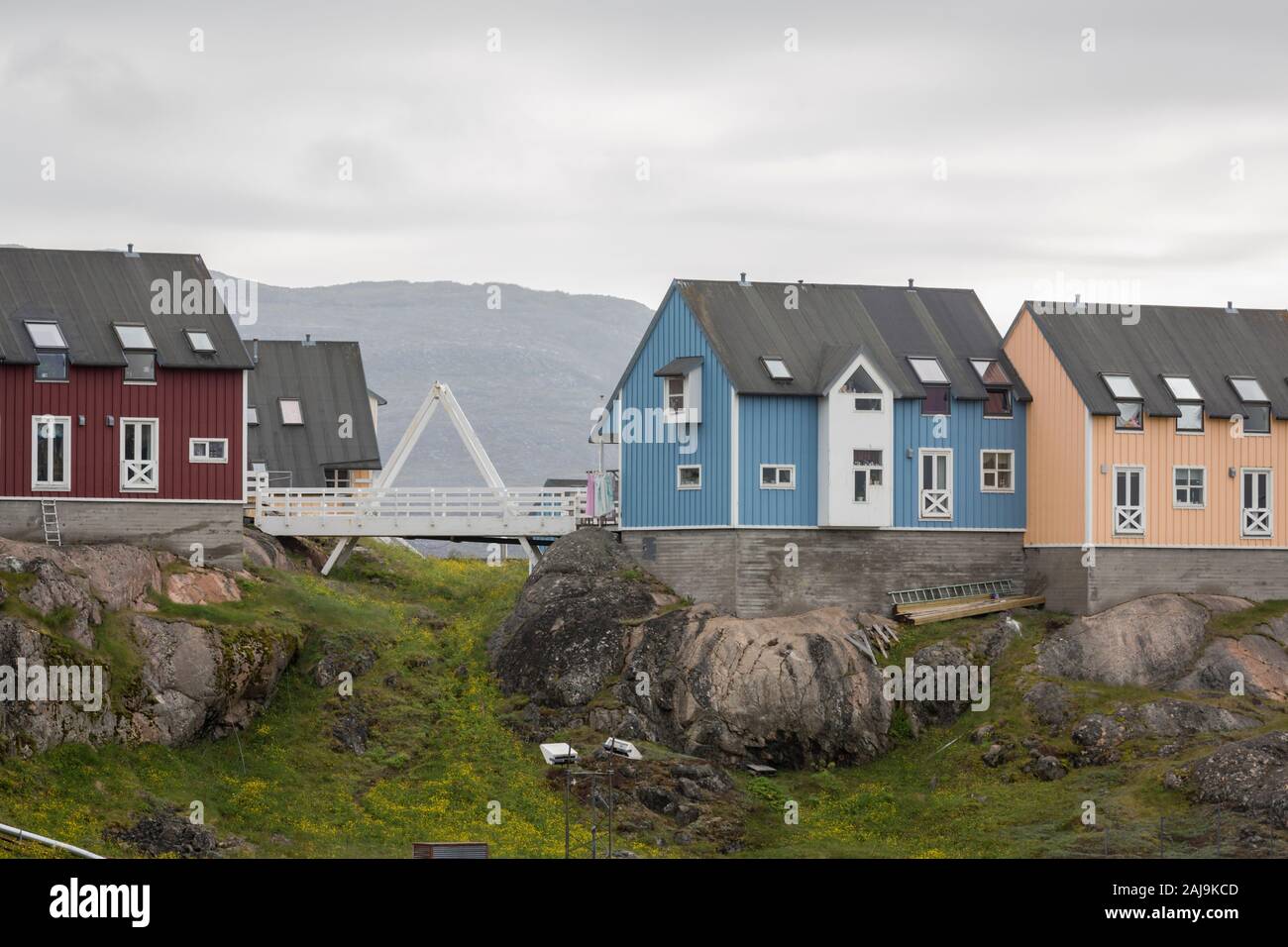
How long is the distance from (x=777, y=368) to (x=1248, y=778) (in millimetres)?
18724

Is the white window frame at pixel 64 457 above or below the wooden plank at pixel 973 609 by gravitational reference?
above

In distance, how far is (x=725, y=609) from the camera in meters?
59.3

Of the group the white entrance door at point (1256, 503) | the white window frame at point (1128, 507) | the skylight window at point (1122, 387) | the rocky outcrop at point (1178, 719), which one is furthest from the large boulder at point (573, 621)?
the white entrance door at point (1256, 503)

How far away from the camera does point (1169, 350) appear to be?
64.4m

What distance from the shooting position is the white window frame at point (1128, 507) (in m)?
60.8

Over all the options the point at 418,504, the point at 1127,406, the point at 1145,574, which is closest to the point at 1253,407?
the point at 1127,406

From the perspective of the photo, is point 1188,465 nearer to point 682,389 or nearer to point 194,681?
point 682,389

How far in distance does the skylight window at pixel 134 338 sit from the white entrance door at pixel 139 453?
205 cm

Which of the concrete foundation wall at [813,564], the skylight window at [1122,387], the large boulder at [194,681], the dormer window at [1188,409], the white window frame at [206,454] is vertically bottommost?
the large boulder at [194,681]

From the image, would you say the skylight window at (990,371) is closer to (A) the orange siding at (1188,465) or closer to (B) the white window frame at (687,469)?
(A) the orange siding at (1188,465)

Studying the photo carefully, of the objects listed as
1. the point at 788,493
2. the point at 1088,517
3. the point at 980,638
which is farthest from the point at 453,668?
the point at 1088,517

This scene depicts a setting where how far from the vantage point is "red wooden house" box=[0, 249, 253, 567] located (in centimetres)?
5781

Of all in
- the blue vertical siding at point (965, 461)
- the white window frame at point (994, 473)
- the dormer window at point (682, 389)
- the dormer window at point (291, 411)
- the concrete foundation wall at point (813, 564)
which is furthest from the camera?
the dormer window at point (291, 411)
